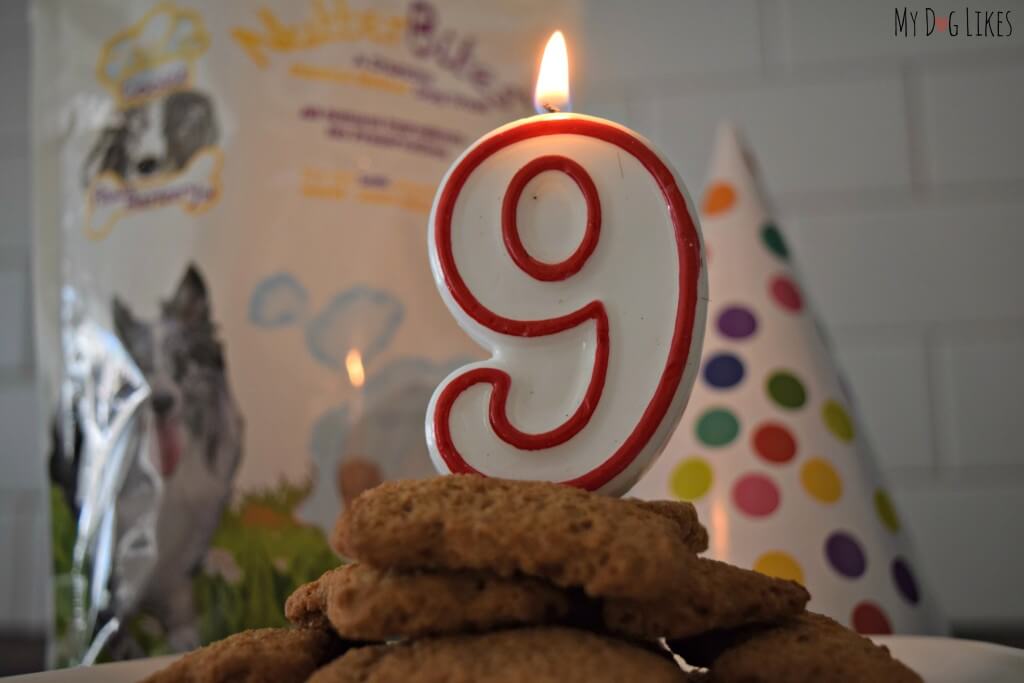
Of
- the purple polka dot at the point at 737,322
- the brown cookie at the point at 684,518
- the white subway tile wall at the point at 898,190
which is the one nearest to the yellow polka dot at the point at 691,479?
the purple polka dot at the point at 737,322

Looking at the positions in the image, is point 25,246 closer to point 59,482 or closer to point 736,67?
point 59,482

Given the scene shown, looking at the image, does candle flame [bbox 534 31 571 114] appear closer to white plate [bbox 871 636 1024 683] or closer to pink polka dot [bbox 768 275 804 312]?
pink polka dot [bbox 768 275 804 312]

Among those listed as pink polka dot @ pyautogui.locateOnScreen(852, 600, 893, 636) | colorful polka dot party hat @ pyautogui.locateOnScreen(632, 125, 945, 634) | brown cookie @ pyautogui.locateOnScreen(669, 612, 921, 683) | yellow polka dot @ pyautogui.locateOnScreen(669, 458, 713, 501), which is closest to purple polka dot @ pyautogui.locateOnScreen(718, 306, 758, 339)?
colorful polka dot party hat @ pyautogui.locateOnScreen(632, 125, 945, 634)

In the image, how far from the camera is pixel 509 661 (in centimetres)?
35

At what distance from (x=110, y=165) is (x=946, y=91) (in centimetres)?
88

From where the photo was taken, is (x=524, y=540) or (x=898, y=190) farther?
(x=898, y=190)

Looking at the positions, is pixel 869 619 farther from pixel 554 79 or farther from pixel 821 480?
pixel 554 79

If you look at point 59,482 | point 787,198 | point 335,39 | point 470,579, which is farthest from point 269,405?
point 787,198

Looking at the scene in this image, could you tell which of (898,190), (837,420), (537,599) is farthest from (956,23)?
(537,599)

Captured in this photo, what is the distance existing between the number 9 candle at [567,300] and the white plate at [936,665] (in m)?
0.17

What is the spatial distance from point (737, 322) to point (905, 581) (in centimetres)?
21

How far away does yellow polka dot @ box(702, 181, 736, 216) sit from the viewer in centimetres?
77

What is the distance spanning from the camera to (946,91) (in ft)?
3.57

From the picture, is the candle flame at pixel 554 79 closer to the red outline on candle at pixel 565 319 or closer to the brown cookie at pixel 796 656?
the red outline on candle at pixel 565 319
